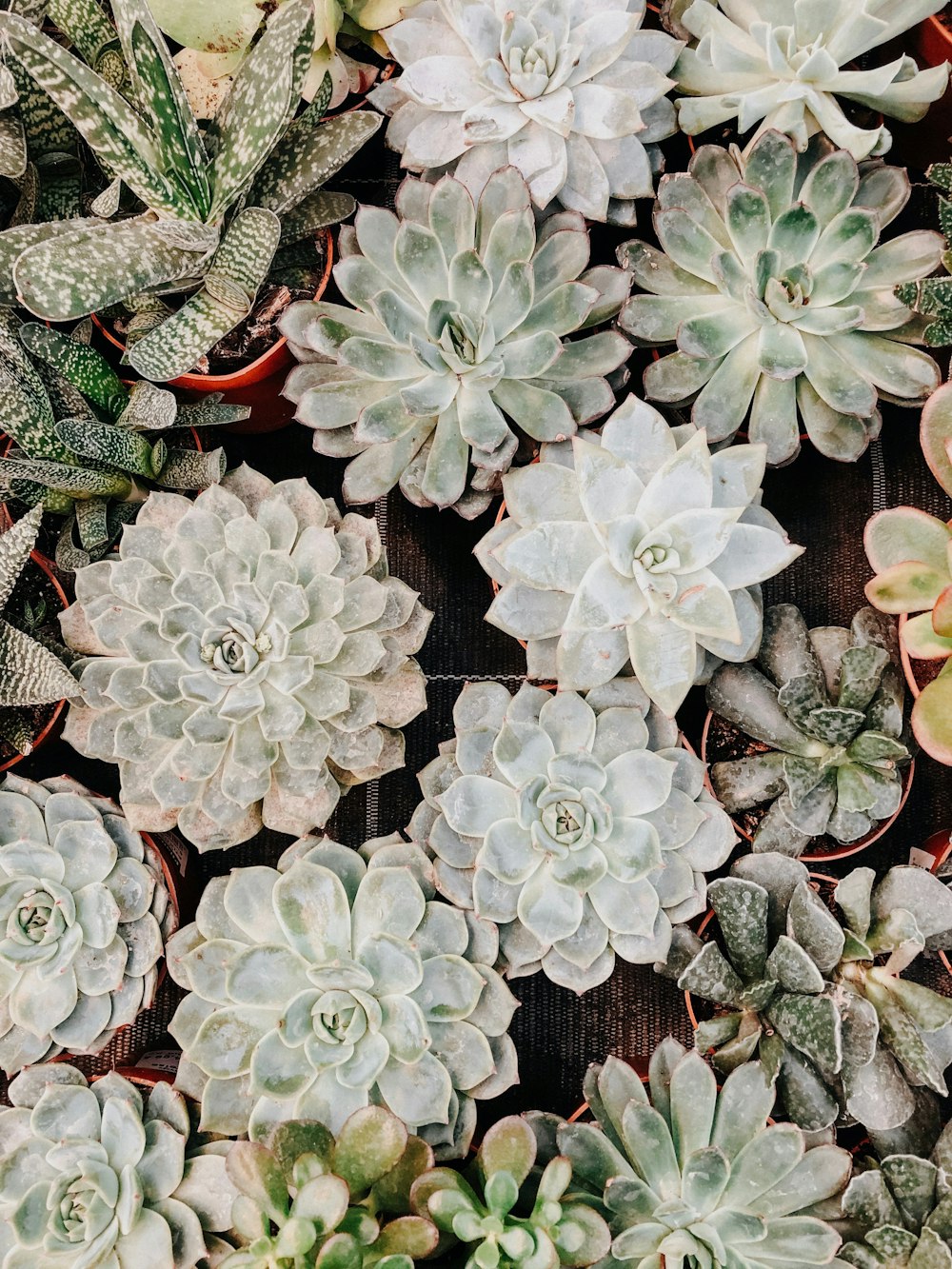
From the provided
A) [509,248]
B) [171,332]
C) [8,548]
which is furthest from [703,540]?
[8,548]

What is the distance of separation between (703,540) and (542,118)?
0.53 meters

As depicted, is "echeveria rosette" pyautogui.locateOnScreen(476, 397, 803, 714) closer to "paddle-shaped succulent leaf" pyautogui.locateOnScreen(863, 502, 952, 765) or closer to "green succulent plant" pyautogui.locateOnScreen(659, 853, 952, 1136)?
"paddle-shaped succulent leaf" pyautogui.locateOnScreen(863, 502, 952, 765)

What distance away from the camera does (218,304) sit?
1144 mm

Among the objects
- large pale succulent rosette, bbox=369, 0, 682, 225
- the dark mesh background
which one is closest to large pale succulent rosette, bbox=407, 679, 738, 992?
the dark mesh background

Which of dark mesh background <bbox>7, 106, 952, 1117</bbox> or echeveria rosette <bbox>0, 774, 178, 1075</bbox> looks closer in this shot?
echeveria rosette <bbox>0, 774, 178, 1075</bbox>

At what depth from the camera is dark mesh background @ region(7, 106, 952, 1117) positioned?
1276 millimetres

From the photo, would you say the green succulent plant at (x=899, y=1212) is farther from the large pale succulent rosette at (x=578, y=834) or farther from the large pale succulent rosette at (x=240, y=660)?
the large pale succulent rosette at (x=240, y=660)

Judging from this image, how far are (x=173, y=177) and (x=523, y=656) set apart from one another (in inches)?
28.8

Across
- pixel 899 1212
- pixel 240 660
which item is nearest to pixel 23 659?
pixel 240 660

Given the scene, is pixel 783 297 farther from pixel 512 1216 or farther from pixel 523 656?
pixel 512 1216

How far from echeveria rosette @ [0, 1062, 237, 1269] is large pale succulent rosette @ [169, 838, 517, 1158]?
47 millimetres

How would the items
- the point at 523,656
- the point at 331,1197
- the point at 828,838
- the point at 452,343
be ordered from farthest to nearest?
the point at 523,656
the point at 828,838
the point at 452,343
the point at 331,1197

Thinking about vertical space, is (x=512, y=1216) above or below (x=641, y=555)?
below

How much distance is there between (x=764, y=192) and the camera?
1137 millimetres
